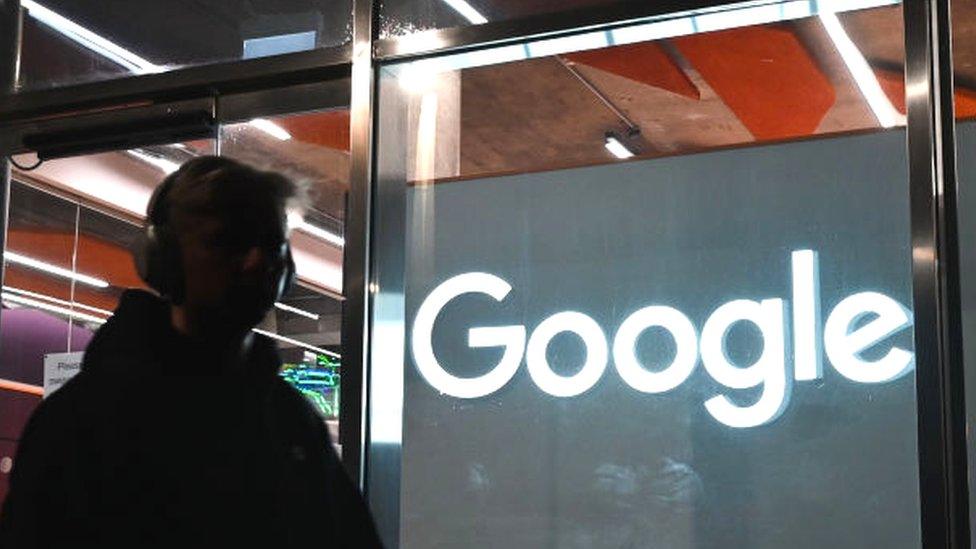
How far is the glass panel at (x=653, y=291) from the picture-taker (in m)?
3.88

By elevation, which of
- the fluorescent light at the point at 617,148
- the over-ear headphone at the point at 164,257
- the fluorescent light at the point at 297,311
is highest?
the fluorescent light at the point at 617,148

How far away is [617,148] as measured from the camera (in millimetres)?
4352

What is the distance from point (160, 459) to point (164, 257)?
0.72 feet

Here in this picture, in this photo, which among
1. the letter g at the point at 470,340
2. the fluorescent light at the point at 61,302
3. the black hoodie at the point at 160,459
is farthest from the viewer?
the fluorescent light at the point at 61,302

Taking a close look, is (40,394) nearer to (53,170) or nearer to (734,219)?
(53,170)

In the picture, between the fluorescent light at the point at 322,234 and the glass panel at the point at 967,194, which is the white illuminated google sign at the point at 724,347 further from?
the fluorescent light at the point at 322,234

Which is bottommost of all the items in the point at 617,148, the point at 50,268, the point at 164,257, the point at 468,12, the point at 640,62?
the point at 164,257

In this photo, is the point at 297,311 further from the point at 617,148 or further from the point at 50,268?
the point at 50,268

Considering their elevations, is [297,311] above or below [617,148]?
below

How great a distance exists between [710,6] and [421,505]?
4.83 ft

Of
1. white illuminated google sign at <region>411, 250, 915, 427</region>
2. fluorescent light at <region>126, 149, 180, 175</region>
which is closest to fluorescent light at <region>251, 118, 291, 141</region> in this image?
fluorescent light at <region>126, 149, 180, 175</region>

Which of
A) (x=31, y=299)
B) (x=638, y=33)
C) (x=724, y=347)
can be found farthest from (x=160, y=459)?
(x=31, y=299)

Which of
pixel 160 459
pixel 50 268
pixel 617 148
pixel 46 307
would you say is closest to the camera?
pixel 160 459

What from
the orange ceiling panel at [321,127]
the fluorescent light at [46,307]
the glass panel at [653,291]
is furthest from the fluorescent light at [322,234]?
the fluorescent light at [46,307]
